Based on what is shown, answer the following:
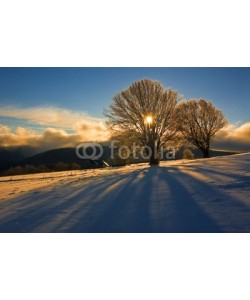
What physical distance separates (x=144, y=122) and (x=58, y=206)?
62.5ft

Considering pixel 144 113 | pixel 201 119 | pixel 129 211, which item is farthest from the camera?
pixel 201 119

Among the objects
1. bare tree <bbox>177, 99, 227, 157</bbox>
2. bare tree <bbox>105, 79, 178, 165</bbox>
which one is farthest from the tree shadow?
bare tree <bbox>177, 99, 227, 157</bbox>

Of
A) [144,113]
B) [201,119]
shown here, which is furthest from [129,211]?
[201,119]

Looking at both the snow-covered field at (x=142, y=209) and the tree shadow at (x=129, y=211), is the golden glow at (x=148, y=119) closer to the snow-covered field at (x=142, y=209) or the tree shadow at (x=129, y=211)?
the snow-covered field at (x=142, y=209)

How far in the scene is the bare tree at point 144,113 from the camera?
2669 centimetres

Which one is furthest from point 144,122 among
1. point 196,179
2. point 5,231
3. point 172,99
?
point 5,231

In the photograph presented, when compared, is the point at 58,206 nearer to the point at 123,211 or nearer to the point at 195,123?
the point at 123,211

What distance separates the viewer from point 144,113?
87.8 feet

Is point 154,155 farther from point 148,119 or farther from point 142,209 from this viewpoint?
point 142,209

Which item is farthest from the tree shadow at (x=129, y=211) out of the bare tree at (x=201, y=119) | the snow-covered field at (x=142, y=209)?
the bare tree at (x=201, y=119)

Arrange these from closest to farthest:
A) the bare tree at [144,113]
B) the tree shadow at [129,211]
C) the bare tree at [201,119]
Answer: the tree shadow at [129,211]
the bare tree at [144,113]
the bare tree at [201,119]

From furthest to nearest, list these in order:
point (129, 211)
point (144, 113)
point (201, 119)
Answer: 1. point (201, 119)
2. point (144, 113)
3. point (129, 211)

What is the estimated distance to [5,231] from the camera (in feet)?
21.7

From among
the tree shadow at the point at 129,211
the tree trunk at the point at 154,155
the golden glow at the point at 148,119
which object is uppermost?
the golden glow at the point at 148,119
